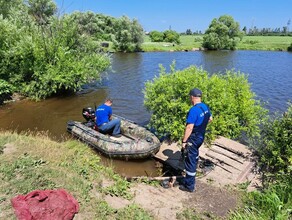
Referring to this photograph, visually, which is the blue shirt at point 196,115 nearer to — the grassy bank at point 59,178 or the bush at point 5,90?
the grassy bank at point 59,178

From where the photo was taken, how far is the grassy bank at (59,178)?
5.01 meters

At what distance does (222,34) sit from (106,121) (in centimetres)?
5053

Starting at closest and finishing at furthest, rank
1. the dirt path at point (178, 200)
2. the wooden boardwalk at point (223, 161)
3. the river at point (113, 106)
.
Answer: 1. the dirt path at point (178, 200)
2. the wooden boardwalk at point (223, 161)
3. the river at point (113, 106)

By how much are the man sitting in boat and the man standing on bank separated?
4327 mm

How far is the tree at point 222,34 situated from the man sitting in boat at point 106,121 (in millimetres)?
47898

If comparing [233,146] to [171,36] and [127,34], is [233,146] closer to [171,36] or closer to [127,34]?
[127,34]

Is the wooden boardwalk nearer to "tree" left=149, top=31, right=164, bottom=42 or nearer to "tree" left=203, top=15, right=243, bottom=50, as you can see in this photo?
"tree" left=203, top=15, right=243, bottom=50

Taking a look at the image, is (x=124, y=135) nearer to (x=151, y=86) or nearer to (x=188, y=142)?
(x=151, y=86)

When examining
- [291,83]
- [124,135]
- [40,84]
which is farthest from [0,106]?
[291,83]

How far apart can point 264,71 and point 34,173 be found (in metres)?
26.8

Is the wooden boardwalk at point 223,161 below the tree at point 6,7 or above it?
below

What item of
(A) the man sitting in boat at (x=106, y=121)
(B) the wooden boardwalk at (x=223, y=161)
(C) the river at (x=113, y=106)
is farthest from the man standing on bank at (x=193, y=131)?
(A) the man sitting in boat at (x=106, y=121)

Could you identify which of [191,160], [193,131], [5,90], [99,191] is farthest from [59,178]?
[5,90]

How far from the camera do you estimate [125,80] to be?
22266mm
